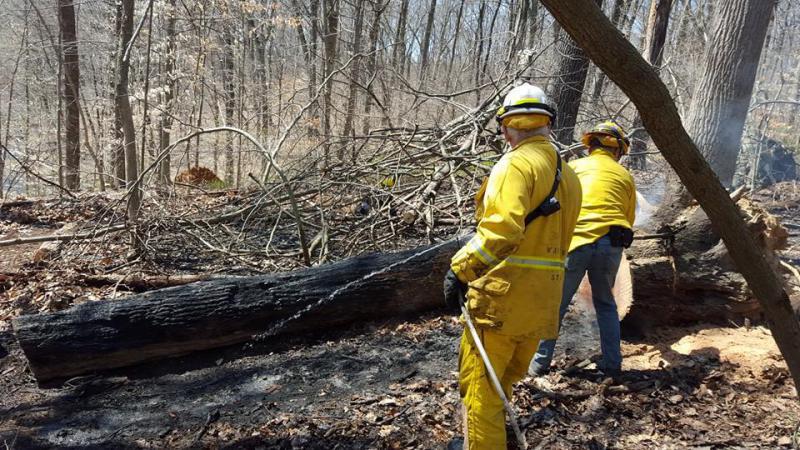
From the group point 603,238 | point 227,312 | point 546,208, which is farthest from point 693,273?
point 227,312

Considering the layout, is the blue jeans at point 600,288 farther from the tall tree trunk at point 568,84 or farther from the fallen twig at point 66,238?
the fallen twig at point 66,238

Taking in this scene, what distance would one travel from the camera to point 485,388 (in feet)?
8.34

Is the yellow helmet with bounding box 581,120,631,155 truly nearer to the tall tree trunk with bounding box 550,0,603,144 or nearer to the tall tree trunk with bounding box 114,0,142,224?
the tall tree trunk with bounding box 550,0,603,144

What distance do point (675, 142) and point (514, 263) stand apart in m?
1.01

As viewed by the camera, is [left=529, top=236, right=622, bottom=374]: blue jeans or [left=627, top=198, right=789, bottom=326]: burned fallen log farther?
[left=627, top=198, right=789, bottom=326]: burned fallen log

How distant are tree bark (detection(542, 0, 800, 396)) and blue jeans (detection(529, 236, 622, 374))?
5.06ft

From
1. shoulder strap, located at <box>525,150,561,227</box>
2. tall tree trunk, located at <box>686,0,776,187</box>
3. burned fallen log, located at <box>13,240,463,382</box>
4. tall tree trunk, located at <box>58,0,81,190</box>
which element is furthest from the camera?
tall tree trunk, located at <box>58,0,81,190</box>

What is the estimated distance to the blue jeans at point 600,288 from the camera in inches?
139

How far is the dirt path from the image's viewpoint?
3033mm

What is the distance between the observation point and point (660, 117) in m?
1.65

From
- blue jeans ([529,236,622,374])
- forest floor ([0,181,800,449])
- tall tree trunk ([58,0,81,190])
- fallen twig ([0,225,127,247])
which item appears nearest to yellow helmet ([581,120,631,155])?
blue jeans ([529,236,622,374])

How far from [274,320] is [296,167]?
347cm

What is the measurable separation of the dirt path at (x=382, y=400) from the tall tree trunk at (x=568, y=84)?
164 inches

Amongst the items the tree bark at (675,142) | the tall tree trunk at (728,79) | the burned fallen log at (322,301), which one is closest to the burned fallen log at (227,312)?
the burned fallen log at (322,301)
